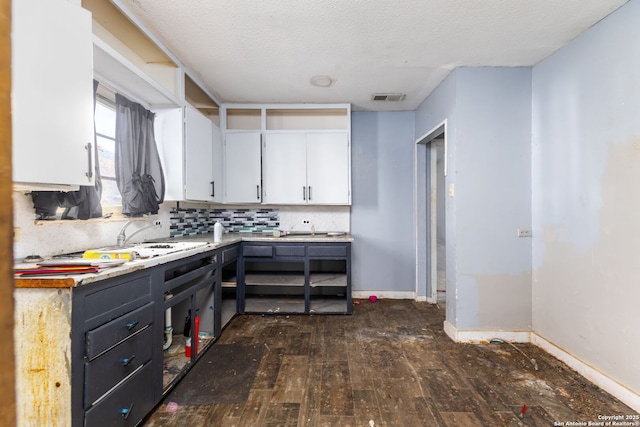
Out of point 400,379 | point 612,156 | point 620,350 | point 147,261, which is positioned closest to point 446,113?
point 612,156

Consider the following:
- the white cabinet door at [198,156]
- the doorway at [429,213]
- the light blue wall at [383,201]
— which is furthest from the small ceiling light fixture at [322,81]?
the doorway at [429,213]

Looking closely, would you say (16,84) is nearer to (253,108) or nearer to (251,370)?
(251,370)

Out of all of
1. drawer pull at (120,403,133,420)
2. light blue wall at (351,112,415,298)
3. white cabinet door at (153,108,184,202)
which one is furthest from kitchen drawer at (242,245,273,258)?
drawer pull at (120,403,133,420)

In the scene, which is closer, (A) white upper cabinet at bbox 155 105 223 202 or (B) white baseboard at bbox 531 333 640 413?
(B) white baseboard at bbox 531 333 640 413

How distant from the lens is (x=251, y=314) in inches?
136

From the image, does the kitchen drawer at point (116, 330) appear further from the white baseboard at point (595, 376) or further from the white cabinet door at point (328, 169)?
the white baseboard at point (595, 376)

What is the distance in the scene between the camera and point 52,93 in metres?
1.31

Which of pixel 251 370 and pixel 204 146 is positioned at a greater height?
pixel 204 146

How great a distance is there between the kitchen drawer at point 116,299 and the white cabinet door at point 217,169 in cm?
191

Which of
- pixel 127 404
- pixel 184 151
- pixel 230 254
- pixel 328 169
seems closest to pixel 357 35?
pixel 328 169

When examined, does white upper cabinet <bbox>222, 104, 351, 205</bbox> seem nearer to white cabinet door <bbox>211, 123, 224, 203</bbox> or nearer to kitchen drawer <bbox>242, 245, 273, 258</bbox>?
white cabinet door <bbox>211, 123, 224, 203</bbox>

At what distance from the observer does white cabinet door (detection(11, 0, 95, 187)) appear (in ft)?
3.96

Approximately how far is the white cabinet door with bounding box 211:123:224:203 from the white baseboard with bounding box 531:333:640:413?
3.65 meters

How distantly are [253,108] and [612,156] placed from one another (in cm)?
354
